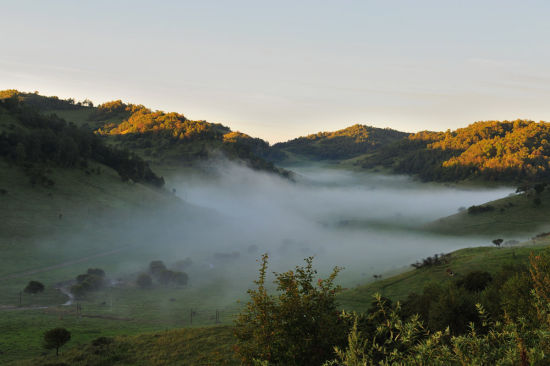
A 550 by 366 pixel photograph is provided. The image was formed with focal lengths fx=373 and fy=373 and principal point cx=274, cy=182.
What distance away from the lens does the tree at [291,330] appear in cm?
1677

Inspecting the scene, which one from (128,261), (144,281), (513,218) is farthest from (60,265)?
(513,218)

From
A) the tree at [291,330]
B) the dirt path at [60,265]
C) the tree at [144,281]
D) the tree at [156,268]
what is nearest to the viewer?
the tree at [291,330]

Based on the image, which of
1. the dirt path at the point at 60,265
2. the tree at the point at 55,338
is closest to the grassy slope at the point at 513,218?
the dirt path at the point at 60,265

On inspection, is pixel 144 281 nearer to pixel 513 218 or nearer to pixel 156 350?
pixel 156 350

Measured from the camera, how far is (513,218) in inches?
6949

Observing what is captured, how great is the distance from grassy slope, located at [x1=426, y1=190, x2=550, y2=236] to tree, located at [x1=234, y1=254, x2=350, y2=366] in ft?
570

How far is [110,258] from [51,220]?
2904cm

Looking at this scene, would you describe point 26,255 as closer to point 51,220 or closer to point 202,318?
point 51,220

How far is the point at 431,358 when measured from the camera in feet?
32.9

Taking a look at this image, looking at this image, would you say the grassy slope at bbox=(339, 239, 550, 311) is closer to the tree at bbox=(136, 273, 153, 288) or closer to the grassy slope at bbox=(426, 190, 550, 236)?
the tree at bbox=(136, 273, 153, 288)

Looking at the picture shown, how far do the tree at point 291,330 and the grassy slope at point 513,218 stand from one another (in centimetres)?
17358

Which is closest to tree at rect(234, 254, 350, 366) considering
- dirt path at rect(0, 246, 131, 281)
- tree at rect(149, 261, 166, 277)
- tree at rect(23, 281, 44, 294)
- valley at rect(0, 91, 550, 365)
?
valley at rect(0, 91, 550, 365)

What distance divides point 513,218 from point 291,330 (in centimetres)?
19480

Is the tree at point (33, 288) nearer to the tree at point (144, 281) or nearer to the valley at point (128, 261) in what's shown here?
the valley at point (128, 261)
